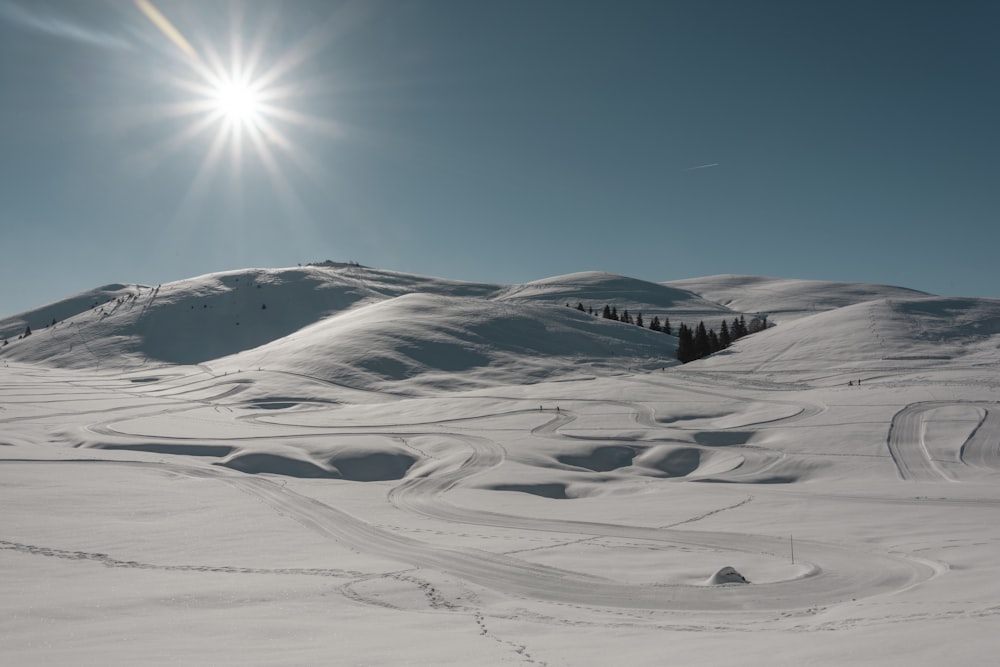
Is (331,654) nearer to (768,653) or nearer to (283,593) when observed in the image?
(283,593)

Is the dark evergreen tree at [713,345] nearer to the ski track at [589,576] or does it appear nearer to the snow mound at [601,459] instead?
the snow mound at [601,459]

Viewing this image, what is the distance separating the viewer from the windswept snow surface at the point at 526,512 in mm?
10812

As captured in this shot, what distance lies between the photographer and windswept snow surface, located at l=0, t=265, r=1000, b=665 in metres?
10.8

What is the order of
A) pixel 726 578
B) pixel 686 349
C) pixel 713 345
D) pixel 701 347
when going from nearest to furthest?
pixel 726 578, pixel 701 347, pixel 686 349, pixel 713 345

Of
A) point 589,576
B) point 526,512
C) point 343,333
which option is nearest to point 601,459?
point 526,512

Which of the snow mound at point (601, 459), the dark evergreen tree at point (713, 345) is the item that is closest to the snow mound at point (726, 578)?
the snow mound at point (601, 459)

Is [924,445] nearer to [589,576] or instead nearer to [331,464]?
[589,576]

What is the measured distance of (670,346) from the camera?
325 ft

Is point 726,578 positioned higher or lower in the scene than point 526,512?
Result: higher

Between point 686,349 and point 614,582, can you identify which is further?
point 686,349

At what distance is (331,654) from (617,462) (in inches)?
1120

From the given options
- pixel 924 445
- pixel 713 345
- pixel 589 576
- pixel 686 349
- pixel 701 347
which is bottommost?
pixel 589 576

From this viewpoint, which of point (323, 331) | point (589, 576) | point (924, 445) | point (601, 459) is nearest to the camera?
point (589, 576)

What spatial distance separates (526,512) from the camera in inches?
1010
